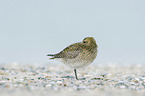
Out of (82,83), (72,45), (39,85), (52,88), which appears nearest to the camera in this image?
(52,88)

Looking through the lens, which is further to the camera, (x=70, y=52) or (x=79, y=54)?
(x=70, y=52)

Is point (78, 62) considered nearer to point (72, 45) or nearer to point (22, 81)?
point (72, 45)

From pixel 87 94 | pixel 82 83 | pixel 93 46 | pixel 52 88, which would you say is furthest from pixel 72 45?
pixel 87 94

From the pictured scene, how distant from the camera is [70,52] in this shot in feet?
28.7

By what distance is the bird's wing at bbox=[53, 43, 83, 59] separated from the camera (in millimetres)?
8633

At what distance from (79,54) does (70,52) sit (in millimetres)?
361

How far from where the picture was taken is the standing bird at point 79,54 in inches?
337

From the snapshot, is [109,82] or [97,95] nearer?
[97,95]

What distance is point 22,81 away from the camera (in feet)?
28.4

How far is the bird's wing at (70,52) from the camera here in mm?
8633

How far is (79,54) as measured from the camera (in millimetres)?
8570

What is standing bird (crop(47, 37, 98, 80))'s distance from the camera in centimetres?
855

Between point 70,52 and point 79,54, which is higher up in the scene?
point 70,52

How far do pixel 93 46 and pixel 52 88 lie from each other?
2412mm
